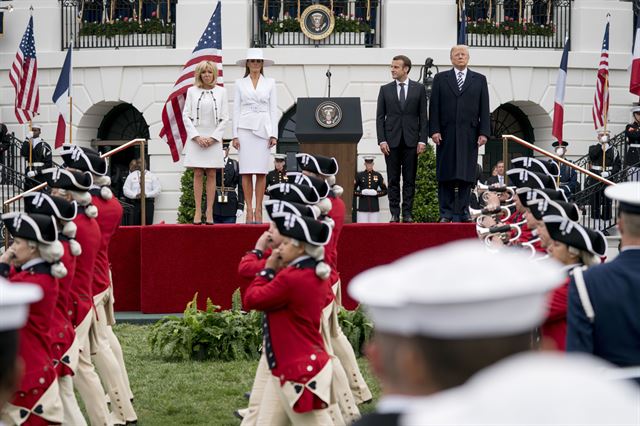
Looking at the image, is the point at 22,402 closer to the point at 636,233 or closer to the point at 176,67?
the point at 636,233

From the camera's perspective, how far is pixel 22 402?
22.0 ft

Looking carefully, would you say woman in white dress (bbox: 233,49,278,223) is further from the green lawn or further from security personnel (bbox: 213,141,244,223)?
the green lawn

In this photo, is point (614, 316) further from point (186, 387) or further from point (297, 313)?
point (186, 387)

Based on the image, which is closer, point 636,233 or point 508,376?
point 508,376

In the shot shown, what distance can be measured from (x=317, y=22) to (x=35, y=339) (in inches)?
870

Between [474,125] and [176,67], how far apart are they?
49.4 ft

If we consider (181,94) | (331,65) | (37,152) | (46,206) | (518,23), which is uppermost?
(518,23)

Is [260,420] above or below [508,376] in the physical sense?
below

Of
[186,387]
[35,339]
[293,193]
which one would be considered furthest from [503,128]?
[35,339]

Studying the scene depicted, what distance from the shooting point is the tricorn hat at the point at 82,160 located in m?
9.11

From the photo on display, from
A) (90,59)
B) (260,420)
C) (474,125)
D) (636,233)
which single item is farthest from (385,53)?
(636,233)

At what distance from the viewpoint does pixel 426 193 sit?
2400cm

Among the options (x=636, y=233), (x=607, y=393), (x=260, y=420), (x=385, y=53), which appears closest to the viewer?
(x=607, y=393)

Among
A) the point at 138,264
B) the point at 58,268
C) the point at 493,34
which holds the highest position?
the point at 493,34
